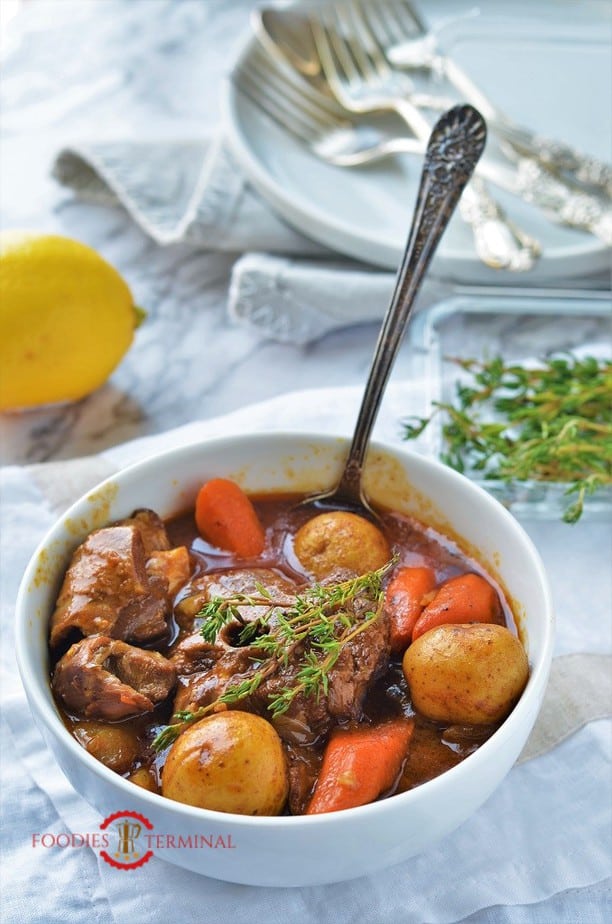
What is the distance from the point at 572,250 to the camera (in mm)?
2754

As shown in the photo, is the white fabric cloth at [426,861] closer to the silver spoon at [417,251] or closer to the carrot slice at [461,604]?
the carrot slice at [461,604]

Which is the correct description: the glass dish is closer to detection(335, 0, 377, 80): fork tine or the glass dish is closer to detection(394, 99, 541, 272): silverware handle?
detection(394, 99, 541, 272): silverware handle

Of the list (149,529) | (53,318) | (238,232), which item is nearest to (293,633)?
(149,529)

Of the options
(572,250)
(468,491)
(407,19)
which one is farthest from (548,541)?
(407,19)

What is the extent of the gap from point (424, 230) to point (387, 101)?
1.30m

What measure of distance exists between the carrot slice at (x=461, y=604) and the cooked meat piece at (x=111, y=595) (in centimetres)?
41

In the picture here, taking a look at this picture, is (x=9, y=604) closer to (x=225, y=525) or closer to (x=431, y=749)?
(x=225, y=525)

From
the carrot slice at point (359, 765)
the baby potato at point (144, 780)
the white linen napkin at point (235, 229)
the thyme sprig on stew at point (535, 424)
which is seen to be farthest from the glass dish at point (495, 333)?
the baby potato at point (144, 780)

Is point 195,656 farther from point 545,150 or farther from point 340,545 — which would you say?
point 545,150

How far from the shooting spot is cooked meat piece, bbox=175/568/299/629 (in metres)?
1.65

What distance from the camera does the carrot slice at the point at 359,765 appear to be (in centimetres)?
139

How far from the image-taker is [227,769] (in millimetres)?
1326

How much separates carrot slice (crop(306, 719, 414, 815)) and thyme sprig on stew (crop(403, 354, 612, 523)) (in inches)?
26.3

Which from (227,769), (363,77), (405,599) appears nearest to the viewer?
(227,769)
